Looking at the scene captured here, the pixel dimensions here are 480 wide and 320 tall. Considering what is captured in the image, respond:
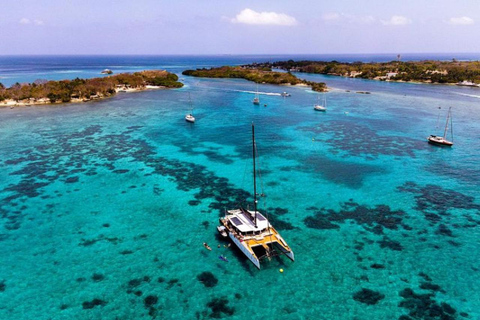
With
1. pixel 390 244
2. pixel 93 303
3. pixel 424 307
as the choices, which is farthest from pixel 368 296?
pixel 93 303

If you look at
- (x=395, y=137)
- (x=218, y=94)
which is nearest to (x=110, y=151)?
(x=395, y=137)

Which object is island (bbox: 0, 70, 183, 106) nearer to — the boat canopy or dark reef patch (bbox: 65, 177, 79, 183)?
dark reef patch (bbox: 65, 177, 79, 183)

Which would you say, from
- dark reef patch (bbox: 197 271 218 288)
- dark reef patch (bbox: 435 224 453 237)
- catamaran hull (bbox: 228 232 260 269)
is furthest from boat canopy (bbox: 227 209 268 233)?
dark reef patch (bbox: 435 224 453 237)

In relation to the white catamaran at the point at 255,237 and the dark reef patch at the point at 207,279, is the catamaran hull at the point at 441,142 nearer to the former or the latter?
the white catamaran at the point at 255,237

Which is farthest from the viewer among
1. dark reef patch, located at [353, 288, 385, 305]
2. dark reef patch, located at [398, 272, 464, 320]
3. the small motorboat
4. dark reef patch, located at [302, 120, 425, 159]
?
dark reef patch, located at [302, 120, 425, 159]

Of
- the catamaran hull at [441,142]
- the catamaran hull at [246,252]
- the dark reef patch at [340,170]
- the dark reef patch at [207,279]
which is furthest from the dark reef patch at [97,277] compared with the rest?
the catamaran hull at [441,142]

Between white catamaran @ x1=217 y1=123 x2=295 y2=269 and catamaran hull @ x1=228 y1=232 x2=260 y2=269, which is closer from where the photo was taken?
catamaran hull @ x1=228 y1=232 x2=260 y2=269
